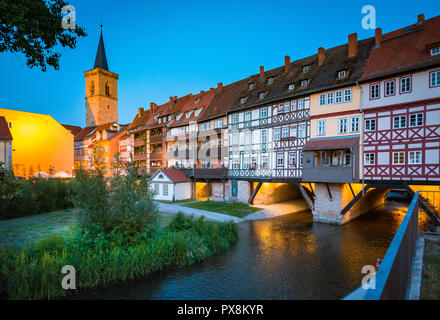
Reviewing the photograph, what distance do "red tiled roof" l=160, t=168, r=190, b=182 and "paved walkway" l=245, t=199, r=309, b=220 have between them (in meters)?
9.53

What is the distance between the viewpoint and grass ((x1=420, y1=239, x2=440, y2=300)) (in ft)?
15.0

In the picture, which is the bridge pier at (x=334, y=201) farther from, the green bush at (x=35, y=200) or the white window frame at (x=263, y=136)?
the green bush at (x=35, y=200)

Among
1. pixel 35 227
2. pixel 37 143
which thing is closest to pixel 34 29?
pixel 35 227

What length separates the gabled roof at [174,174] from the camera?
95.7 ft

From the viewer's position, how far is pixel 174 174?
97.8ft

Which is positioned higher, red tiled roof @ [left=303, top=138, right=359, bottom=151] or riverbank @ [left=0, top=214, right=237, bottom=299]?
red tiled roof @ [left=303, top=138, right=359, bottom=151]

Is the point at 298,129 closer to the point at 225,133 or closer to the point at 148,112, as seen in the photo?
the point at 225,133

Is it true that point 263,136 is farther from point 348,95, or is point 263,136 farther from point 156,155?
point 156,155

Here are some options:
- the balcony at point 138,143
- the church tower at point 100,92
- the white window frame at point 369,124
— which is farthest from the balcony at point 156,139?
the church tower at point 100,92

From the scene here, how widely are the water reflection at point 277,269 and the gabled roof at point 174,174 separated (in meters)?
13.0

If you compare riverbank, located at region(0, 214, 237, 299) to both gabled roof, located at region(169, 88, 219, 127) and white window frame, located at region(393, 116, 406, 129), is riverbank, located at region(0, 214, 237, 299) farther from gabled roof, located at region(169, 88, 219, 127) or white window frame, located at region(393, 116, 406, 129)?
gabled roof, located at region(169, 88, 219, 127)

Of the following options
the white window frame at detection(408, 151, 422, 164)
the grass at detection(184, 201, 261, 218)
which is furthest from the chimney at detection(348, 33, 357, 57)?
the grass at detection(184, 201, 261, 218)
